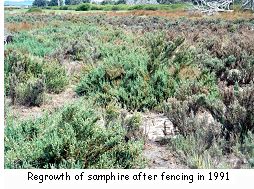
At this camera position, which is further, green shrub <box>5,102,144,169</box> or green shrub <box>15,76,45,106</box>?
green shrub <box>15,76,45,106</box>

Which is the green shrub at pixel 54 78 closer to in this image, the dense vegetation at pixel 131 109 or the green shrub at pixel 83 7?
the dense vegetation at pixel 131 109

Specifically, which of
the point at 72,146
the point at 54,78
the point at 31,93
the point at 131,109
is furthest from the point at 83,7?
the point at 72,146

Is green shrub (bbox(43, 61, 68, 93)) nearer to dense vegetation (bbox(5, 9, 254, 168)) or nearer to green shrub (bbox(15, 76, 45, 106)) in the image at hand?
dense vegetation (bbox(5, 9, 254, 168))

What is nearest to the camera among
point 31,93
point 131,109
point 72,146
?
point 72,146

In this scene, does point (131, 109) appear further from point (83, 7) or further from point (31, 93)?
point (83, 7)

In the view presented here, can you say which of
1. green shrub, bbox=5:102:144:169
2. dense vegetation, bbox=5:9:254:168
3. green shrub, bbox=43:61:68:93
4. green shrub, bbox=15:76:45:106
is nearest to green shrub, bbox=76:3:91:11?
dense vegetation, bbox=5:9:254:168

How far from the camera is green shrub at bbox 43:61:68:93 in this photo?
725 cm

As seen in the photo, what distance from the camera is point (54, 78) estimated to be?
7.42 m

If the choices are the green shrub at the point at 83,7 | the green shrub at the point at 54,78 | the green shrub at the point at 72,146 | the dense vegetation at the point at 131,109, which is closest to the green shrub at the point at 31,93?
the dense vegetation at the point at 131,109

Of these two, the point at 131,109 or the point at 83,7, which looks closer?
the point at 131,109

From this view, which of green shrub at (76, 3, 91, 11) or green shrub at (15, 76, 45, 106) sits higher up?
green shrub at (15, 76, 45, 106)

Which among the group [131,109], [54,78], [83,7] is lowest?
[83,7]

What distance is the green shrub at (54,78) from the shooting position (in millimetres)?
7246

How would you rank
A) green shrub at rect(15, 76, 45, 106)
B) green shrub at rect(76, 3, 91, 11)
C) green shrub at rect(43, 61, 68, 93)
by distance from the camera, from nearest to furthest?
1. green shrub at rect(15, 76, 45, 106)
2. green shrub at rect(43, 61, 68, 93)
3. green shrub at rect(76, 3, 91, 11)
